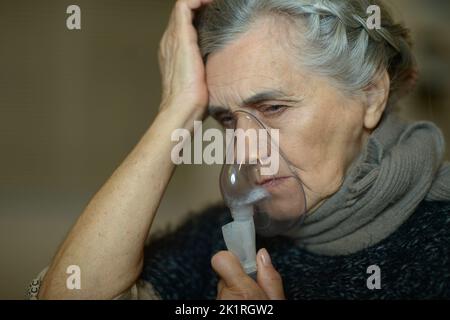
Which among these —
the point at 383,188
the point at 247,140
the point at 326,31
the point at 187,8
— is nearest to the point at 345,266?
the point at 383,188

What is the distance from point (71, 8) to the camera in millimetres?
1037

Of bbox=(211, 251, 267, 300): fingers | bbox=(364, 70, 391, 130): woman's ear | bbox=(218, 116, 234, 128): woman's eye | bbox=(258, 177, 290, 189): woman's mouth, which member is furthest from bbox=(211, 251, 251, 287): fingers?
bbox=(364, 70, 391, 130): woman's ear

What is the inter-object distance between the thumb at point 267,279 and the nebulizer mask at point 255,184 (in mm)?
26

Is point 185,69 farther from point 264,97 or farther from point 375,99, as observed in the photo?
point 375,99

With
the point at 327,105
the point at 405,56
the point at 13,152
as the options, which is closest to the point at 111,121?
the point at 13,152

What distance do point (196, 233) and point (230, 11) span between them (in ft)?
1.52

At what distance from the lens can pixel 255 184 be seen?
938 mm

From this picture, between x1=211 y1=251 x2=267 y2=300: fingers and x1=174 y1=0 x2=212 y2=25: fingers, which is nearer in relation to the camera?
x1=211 y1=251 x2=267 y2=300: fingers

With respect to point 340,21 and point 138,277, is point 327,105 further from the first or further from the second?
point 138,277

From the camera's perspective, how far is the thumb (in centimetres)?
88

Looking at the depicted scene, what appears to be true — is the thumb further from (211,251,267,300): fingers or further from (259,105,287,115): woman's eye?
(259,105,287,115): woman's eye

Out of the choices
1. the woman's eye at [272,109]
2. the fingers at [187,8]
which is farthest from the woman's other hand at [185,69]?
the woman's eye at [272,109]

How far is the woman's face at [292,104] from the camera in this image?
37.4 inches

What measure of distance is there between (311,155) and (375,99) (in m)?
0.16
